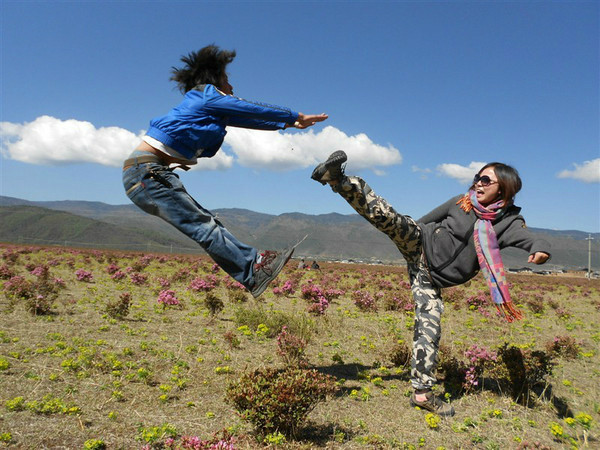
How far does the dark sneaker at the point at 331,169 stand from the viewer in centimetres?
351

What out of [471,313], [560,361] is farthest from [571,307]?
[560,361]

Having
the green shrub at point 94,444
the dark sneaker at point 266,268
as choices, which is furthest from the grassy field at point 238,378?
the dark sneaker at point 266,268

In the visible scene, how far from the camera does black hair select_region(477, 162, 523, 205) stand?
382 cm

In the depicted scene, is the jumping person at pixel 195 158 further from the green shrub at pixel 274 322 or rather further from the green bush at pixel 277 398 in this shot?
the green shrub at pixel 274 322

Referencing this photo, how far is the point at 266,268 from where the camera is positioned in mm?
3621

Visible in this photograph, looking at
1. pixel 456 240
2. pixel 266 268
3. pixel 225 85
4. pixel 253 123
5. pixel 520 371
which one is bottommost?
pixel 520 371

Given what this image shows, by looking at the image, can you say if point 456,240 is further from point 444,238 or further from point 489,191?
point 489,191

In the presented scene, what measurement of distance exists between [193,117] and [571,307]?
15.6 meters

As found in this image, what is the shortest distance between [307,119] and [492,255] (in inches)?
79.5

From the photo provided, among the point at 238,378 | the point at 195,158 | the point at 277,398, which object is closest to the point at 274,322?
the point at 238,378

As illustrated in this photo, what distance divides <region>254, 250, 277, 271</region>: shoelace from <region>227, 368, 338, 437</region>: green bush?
34.2 inches

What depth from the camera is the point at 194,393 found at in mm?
3953

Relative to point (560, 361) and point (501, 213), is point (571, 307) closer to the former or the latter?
point (560, 361)

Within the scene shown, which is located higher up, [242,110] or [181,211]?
[242,110]
